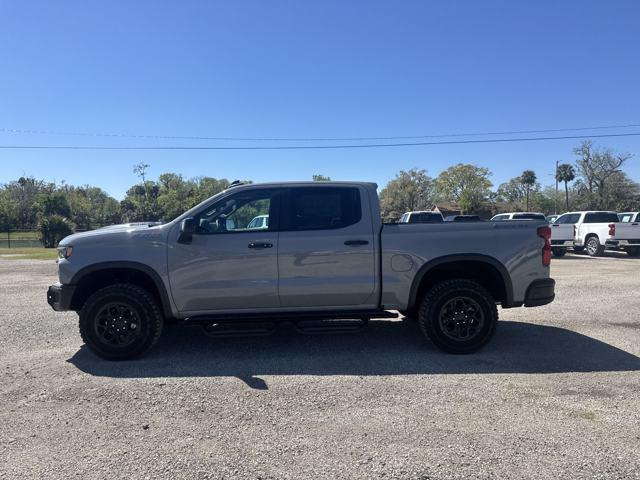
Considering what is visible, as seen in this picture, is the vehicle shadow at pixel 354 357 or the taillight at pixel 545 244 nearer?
the vehicle shadow at pixel 354 357

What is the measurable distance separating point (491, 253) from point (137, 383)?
4060 mm

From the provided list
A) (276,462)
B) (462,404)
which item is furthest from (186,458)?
(462,404)

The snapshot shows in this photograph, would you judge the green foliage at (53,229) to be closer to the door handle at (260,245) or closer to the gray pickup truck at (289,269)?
the gray pickup truck at (289,269)

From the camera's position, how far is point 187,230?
5.07m

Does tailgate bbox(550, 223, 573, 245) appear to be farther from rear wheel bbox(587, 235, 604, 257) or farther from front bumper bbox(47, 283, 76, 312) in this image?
front bumper bbox(47, 283, 76, 312)

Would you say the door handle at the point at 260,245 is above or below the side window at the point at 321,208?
below

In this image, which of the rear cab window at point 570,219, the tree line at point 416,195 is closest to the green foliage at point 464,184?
the tree line at point 416,195

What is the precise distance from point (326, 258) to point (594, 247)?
18.3m

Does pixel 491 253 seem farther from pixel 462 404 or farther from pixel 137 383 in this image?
pixel 137 383

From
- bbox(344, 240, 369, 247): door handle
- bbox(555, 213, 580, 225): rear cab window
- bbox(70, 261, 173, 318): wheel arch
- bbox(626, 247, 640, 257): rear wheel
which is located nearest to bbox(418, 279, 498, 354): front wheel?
bbox(344, 240, 369, 247): door handle

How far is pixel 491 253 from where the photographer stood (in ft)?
17.6

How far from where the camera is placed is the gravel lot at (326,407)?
123 inches

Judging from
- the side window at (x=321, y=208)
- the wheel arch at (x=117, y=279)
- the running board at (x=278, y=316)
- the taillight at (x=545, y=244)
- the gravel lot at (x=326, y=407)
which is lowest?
the gravel lot at (x=326, y=407)

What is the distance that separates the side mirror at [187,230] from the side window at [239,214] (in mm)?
146
